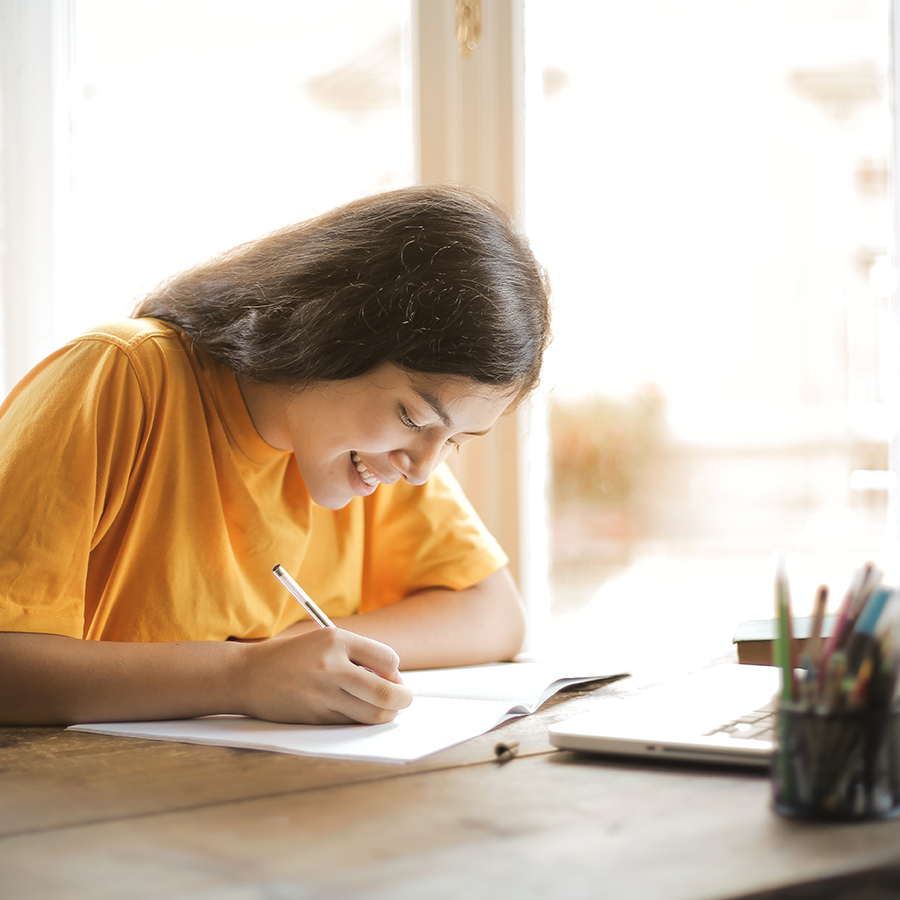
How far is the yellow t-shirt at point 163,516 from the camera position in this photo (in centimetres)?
104

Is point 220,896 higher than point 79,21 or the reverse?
the reverse

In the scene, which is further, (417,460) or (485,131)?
(485,131)

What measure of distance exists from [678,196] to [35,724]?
135 centimetres

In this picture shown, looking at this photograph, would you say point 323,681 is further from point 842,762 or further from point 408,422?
point 842,762

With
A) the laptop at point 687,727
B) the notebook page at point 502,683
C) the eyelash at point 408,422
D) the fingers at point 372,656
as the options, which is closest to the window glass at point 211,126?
the eyelash at point 408,422

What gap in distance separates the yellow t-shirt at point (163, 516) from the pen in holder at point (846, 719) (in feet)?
2.38

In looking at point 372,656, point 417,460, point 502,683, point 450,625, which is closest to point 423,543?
point 450,625

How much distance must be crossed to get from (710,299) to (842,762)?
127 centimetres

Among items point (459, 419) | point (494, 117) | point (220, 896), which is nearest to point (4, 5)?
point (494, 117)

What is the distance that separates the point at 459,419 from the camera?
1.17 metres

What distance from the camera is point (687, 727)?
2.77 ft

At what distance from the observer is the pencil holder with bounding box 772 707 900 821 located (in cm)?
62

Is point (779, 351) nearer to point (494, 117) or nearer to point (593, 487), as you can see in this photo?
point (593, 487)

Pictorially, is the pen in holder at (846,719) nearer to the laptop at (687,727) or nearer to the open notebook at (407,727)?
the laptop at (687,727)
